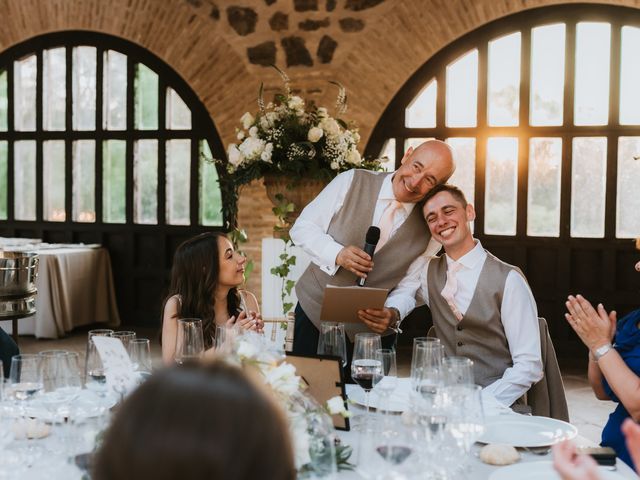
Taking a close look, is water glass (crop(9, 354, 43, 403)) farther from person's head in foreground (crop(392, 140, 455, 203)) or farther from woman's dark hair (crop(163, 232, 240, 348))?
person's head in foreground (crop(392, 140, 455, 203))

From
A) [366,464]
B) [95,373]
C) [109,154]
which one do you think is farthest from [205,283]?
[109,154]

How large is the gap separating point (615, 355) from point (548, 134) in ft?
16.3

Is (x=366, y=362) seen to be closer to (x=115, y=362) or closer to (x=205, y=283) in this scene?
(x=115, y=362)

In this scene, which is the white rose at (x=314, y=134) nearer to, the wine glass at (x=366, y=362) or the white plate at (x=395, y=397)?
the white plate at (x=395, y=397)

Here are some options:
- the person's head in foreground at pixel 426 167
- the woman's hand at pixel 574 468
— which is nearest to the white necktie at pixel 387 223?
the person's head in foreground at pixel 426 167

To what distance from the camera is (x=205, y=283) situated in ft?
10.2

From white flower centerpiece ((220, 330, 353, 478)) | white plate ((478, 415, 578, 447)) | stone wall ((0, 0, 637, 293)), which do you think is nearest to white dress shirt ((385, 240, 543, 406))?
white plate ((478, 415, 578, 447))

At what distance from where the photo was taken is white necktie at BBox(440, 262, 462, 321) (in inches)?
112

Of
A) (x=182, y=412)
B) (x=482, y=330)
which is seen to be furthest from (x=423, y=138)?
(x=182, y=412)

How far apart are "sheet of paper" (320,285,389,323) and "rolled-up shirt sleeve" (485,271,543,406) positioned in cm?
43

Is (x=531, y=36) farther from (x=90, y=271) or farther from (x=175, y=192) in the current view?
(x=90, y=271)

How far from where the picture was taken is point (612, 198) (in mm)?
6812

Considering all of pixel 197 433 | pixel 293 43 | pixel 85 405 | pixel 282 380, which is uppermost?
pixel 293 43

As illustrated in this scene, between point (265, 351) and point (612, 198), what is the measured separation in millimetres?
5806
